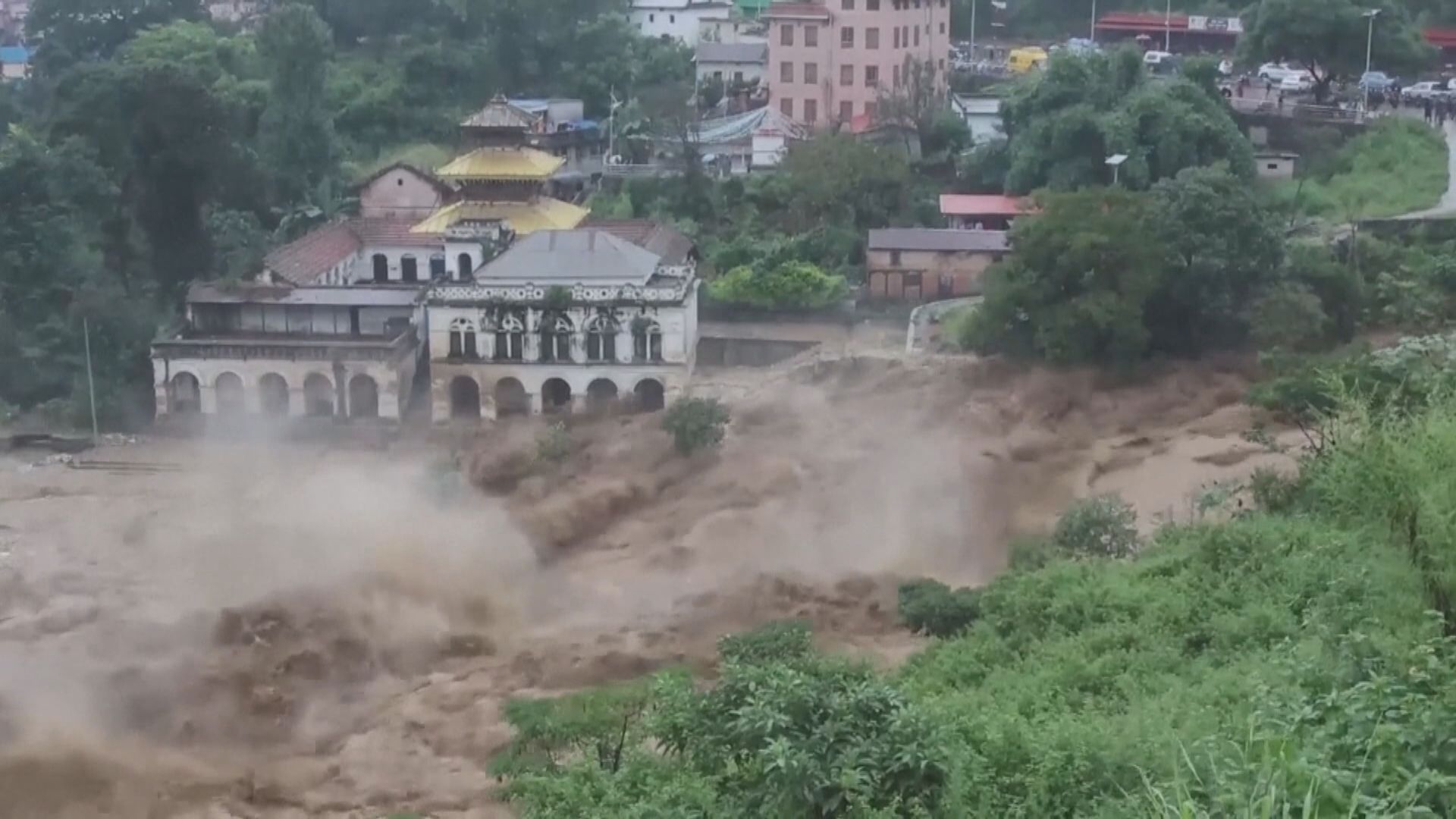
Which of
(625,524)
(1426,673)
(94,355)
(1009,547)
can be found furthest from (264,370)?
(1426,673)

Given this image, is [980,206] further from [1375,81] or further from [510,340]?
[510,340]

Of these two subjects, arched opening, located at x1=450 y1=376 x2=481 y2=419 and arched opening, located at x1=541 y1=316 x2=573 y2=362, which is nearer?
arched opening, located at x1=541 y1=316 x2=573 y2=362

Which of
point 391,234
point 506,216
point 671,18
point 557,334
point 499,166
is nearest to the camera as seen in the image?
point 557,334

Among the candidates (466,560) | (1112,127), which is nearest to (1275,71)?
(1112,127)

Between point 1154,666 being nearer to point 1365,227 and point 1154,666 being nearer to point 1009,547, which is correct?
point 1009,547

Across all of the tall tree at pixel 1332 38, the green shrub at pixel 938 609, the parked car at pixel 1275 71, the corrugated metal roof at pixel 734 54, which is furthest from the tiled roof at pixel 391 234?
the parked car at pixel 1275 71

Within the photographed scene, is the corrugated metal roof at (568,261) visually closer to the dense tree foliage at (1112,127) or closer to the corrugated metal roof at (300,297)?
the corrugated metal roof at (300,297)

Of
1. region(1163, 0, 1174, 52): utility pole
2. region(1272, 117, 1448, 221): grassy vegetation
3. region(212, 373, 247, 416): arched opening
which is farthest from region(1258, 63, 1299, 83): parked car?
region(212, 373, 247, 416): arched opening

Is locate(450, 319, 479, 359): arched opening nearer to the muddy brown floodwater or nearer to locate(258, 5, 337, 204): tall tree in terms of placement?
the muddy brown floodwater
